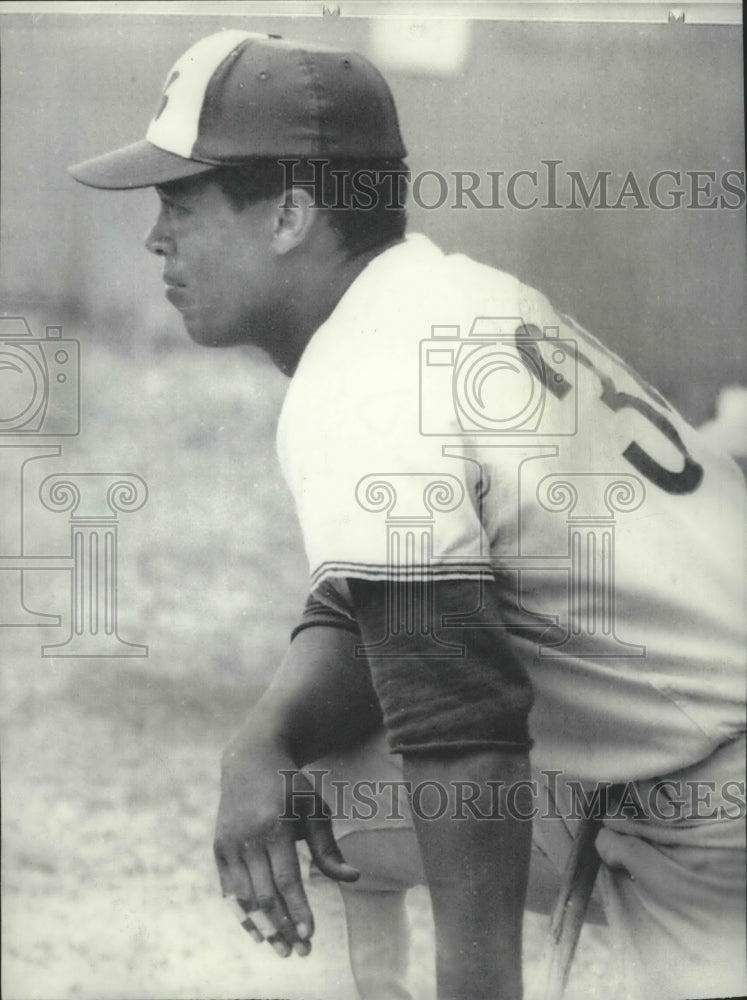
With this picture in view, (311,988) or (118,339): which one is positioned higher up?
(118,339)

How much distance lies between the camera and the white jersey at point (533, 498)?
3328 millimetres

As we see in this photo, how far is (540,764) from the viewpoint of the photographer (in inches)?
132

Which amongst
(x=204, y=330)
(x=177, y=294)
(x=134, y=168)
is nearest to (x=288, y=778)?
(x=204, y=330)

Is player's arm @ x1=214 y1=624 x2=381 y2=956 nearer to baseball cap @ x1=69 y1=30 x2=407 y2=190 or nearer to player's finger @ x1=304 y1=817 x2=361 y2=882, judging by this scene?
player's finger @ x1=304 y1=817 x2=361 y2=882

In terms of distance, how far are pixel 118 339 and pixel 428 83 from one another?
1.05 m

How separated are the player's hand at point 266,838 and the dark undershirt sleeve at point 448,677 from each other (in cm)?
29

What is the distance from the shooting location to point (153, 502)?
3367 mm

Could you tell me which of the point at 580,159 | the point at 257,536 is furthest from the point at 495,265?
the point at 257,536

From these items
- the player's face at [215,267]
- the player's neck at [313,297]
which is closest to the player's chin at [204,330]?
the player's face at [215,267]

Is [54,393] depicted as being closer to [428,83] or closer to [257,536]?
[257,536]

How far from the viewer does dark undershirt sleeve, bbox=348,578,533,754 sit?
3.29 m

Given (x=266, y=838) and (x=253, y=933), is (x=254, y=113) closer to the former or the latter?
(x=266, y=838)

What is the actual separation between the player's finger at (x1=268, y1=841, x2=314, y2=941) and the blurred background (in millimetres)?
49

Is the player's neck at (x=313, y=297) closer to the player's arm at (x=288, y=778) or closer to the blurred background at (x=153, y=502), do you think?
the blurred background at (x=153, y=502)
